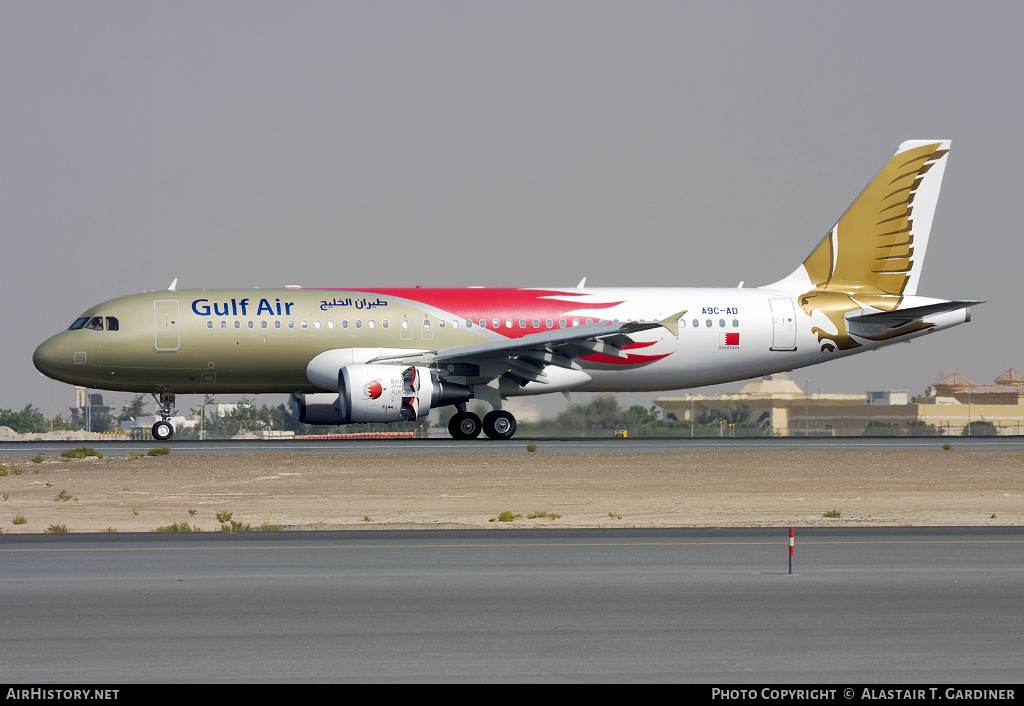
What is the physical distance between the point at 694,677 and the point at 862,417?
222 ft

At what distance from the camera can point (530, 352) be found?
3678cm

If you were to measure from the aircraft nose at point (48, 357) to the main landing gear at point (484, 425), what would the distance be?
12344mm

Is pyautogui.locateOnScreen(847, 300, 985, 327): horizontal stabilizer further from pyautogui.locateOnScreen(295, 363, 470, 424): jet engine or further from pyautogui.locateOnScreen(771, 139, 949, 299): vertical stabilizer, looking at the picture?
pyautogui.locateOnScreen(295, 363, 470, 424): jet engine

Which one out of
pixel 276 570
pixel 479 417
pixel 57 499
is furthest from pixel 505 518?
pixel 479 417

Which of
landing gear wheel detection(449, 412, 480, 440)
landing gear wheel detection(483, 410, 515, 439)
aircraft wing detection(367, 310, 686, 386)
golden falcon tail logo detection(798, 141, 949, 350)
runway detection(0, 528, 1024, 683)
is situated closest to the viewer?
runway detection(0, 528, 1024, 683)

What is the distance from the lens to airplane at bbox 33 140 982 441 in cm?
3694

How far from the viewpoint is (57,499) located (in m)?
26.0

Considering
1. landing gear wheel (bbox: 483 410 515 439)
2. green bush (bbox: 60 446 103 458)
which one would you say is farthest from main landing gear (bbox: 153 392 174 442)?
landing gear wheel (bbox: 483 410 515 439)

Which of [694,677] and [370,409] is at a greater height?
[370,409]

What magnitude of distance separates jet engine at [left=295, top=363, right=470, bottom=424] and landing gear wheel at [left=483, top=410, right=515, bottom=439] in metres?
2.10

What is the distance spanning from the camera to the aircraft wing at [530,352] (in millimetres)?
36031

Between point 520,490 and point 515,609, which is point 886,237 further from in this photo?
point 515,609

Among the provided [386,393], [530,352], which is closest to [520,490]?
[386,393]
